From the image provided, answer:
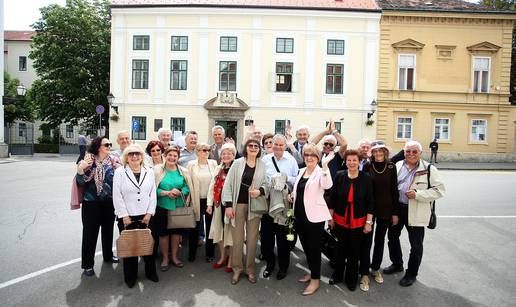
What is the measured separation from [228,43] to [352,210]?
22115 millimetres

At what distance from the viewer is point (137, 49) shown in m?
24.7

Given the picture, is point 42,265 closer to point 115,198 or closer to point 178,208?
point 115,198

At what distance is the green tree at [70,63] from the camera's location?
27.8 meters

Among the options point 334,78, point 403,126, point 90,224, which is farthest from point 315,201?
point 403,126

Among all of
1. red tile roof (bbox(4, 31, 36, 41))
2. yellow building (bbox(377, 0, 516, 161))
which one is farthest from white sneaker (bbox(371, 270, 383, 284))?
red tile roof (bbox(4, 31, 36, 41))

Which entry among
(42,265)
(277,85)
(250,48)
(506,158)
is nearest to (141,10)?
(250,48)

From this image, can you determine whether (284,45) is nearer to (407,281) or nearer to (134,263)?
(407,281)

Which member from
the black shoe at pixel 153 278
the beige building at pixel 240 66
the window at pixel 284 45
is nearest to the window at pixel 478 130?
the beige building at pixel 240 66

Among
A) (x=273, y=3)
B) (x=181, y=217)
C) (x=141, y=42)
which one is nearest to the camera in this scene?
(x=181, y=217)

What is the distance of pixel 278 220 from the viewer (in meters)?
4.55

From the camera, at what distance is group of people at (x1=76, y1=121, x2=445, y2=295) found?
4.34 meters

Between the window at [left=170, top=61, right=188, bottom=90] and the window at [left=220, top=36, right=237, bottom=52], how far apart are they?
319 cm

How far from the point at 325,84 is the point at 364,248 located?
2111cm

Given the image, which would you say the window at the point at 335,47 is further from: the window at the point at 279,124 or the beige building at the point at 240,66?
the window at the point at 279,124
